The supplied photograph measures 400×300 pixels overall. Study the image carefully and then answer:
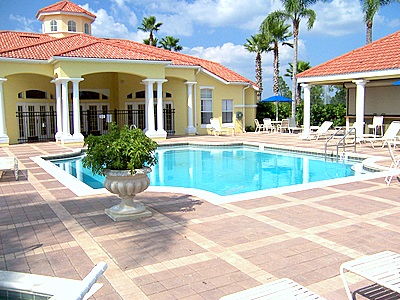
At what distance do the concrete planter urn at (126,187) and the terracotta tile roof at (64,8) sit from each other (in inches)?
1056

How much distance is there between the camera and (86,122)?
2741 cm

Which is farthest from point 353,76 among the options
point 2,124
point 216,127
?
point 2,124

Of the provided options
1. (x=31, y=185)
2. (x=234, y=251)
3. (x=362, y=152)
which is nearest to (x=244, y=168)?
(x=362, y=152)

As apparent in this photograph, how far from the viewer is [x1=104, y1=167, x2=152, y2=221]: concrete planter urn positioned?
664 cm

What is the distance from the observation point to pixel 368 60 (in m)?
20.0

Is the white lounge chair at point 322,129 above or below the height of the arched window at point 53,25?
below

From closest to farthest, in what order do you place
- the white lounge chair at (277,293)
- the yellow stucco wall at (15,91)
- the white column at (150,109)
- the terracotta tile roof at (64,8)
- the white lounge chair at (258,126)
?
the white lounge chair at (277,293) < the yellow stucco wall at (15,91) < the white column at (150,109) < the white lounge chair at (258,126) < the terracotta tile roof at (64,8)

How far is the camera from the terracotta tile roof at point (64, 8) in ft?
98.4

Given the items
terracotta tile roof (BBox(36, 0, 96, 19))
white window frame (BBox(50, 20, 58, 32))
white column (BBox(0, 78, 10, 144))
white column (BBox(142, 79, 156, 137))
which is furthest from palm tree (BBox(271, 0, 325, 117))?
white column (BBox(0, 78, 10, 144))

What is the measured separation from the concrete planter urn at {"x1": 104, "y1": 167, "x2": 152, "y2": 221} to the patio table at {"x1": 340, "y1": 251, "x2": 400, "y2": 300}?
390 centimetres

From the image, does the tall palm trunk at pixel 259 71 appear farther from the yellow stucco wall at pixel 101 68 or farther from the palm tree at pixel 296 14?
the yellow stucco wall at pixel 101 68

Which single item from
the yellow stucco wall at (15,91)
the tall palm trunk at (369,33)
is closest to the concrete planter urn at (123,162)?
the yellow stucco wall at (15,91)

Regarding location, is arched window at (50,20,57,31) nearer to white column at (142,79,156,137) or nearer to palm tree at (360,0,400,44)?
white column at (142,79,156,137)

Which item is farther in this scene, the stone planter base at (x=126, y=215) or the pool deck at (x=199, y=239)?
the stone planter base at (x=126, y=215)
